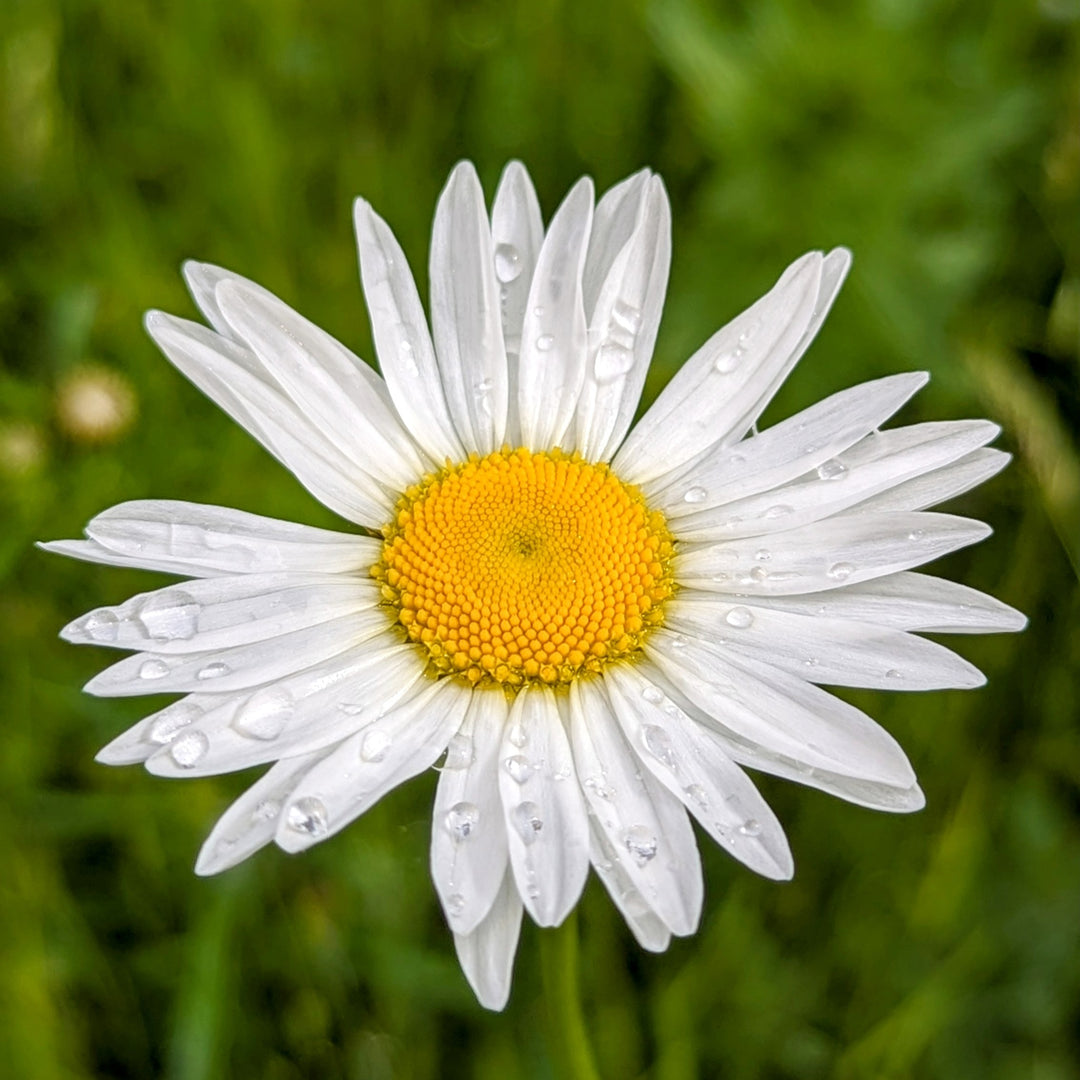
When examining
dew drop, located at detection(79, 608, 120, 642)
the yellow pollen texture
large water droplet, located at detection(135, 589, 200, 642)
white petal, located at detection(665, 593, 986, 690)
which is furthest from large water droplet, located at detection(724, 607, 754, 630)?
dew drop, located at detection(79, 608, 120, 642)

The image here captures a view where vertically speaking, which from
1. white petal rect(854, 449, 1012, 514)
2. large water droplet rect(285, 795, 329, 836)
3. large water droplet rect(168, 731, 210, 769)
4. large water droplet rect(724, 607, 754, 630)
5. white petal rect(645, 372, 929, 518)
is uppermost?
white petal rect(645, 372, 929, 518)

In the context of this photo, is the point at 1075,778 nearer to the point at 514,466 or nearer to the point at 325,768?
the point at 514,466

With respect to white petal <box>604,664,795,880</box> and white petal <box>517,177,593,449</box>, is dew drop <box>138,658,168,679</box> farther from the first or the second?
white petal <box>517,177,593,449</box>

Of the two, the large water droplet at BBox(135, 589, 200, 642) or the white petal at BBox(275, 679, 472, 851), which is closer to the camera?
the white petal at BBox(275, 679, 472, 851)

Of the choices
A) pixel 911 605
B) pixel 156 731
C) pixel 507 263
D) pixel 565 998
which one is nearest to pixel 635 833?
pixel 565 998

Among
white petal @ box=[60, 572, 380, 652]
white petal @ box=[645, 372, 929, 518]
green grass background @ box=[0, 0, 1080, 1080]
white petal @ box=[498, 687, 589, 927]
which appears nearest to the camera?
white petal @ box=[498, 687, 589, 927]
